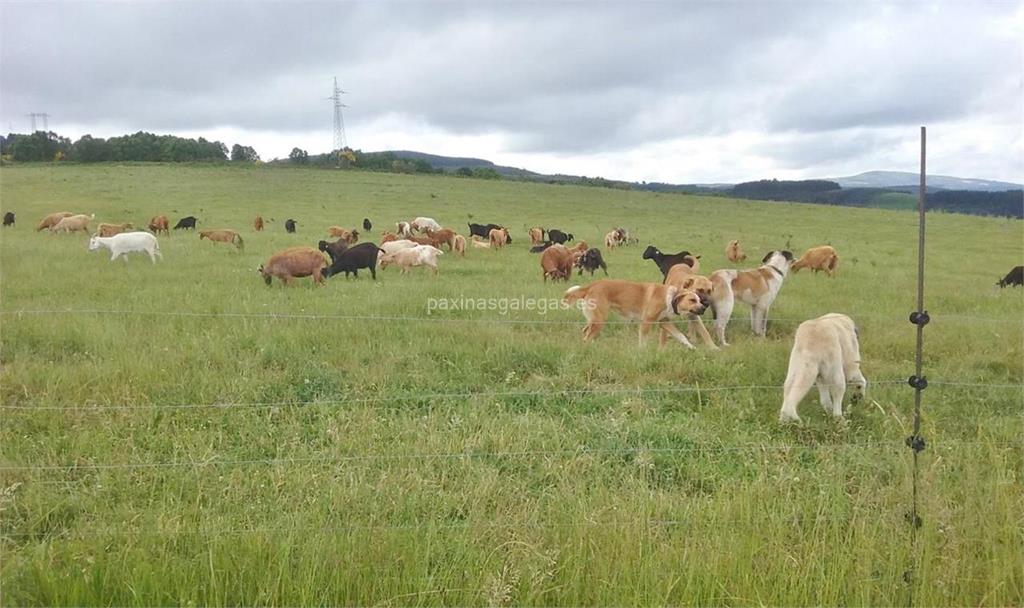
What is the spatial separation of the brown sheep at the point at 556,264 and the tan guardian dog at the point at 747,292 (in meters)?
5.85

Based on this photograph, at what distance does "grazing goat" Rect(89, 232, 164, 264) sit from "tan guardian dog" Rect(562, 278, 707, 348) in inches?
485

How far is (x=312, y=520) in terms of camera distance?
148 inches

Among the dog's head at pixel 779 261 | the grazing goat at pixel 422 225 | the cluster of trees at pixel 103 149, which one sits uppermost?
the cluster of trees at pixel 103 149

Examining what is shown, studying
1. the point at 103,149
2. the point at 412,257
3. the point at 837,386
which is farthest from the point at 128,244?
the point at 103,149

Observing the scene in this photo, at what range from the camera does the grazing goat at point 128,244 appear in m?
16.8

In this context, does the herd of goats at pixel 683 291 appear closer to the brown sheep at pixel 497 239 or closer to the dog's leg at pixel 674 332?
the dog's leg at pixel 674 332

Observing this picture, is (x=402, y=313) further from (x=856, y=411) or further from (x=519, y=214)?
(x=519, y=214)

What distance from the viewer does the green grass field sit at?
324 centimetres

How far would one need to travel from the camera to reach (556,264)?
15922 millimetres

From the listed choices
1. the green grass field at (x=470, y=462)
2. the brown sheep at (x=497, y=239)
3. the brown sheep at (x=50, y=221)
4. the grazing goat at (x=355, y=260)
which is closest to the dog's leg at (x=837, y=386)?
the green grass field at (x=470, y=462)

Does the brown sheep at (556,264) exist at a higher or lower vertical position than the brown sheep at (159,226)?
lower

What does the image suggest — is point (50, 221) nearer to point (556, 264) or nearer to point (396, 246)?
point (396, 246)

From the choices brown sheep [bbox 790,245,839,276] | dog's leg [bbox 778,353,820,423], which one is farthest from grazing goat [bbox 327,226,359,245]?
dog's leg [bbox 778,353,820,423]

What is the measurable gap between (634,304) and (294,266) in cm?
741
